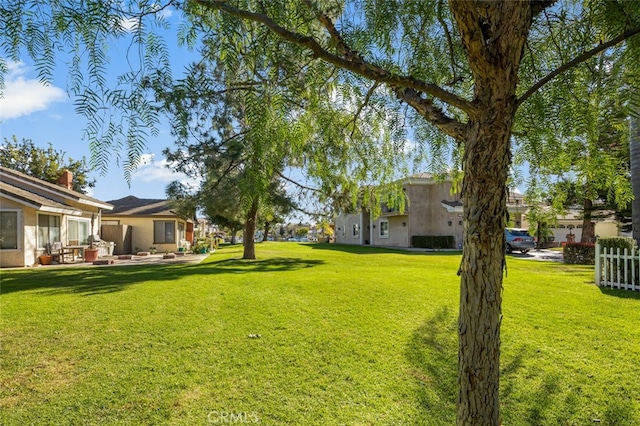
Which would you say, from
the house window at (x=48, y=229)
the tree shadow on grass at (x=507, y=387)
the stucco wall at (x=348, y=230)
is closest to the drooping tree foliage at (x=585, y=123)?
the tree shadow on grass at (x=507, y=387)

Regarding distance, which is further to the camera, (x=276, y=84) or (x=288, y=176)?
(x=288, y=176)

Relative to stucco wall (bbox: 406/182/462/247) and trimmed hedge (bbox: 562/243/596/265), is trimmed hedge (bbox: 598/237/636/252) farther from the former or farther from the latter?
stucco wall (bbox: 406/182/462/247)

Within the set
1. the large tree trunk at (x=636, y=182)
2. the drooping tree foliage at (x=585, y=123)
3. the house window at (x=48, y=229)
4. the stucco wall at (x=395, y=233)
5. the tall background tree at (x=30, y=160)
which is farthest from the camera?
the tall background tree at (x=30, y=160)

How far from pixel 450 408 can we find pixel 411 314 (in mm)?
3026

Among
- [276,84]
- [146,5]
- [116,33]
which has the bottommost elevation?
[276,84]

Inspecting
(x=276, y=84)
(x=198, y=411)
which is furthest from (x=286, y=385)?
(x=276, y=84)

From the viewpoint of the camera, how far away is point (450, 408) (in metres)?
3.57

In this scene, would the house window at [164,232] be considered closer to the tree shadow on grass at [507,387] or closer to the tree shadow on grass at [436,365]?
the tree shadow on grass at [436,365]

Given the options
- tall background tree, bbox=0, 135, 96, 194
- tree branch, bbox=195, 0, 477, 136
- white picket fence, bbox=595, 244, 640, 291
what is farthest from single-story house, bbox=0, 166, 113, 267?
white picket fence, bbox=595, 244, 640, 291

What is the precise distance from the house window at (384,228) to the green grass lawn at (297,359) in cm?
2470

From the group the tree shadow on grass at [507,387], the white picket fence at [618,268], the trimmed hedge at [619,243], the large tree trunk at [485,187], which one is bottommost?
the tree shadow on grass at [507,387]

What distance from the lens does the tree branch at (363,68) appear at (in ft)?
5.84

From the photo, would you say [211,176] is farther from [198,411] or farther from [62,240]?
[62,240]

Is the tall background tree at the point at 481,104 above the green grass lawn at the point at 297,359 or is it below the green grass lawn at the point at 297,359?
above
